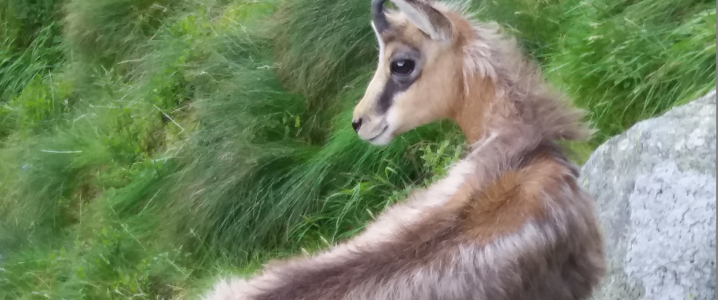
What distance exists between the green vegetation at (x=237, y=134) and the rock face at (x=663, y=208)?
0.32 m

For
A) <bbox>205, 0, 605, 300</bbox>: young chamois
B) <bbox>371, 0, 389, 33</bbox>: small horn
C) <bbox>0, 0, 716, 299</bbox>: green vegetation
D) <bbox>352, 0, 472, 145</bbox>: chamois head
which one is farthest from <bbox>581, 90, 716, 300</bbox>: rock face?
<bbox>371, 0, 389, 33</bbox>: small horn

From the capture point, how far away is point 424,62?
1.90m

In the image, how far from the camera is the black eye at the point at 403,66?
75.4 inches

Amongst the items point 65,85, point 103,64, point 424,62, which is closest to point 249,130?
point 424,62

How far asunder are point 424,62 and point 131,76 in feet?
10.8

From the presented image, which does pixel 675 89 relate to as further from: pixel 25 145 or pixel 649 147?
pixel 25 145

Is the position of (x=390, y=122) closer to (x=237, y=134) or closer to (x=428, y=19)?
(x=428, y=19)

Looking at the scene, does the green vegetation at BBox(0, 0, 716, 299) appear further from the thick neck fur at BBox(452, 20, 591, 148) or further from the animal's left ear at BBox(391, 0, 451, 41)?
the animal's left ear at BBox(391, 0, 451, 41)

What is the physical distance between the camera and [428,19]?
6.05ft

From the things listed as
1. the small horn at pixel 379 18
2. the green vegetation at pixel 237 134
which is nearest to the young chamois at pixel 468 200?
the small horn at pixel 379 18

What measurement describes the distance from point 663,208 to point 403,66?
33.2 inches

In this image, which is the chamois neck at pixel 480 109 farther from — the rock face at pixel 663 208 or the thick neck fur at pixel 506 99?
the rock face at pixel 663 208

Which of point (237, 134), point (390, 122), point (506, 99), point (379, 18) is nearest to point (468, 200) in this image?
point (506, 99)

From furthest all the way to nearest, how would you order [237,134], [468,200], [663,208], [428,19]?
[237,134], [428,19], [663,208], [468,200]
